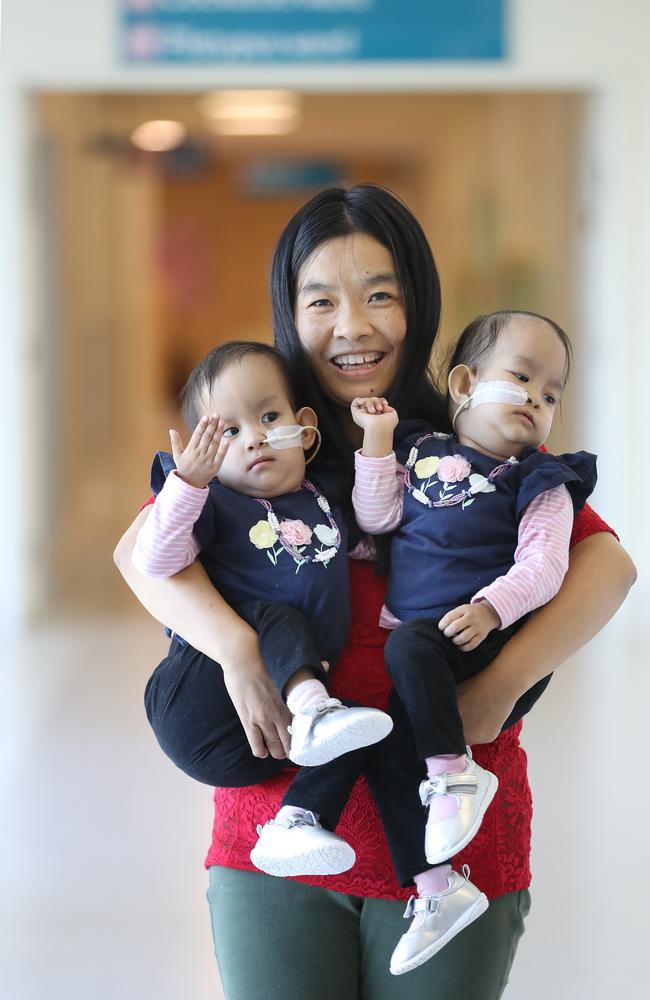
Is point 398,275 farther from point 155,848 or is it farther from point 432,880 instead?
point 155,848

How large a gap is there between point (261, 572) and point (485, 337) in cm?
45

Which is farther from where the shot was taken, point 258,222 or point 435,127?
point 258,222

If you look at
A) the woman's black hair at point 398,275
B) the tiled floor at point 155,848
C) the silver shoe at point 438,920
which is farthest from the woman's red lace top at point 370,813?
the tiled floor at point 155,848

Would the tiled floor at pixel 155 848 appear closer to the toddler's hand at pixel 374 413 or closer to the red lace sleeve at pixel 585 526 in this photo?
the red lace sleeve at pixel 585 526

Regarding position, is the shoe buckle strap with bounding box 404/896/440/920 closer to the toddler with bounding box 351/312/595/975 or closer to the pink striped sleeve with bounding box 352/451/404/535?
the toddler with bounding box 351/312/595/975

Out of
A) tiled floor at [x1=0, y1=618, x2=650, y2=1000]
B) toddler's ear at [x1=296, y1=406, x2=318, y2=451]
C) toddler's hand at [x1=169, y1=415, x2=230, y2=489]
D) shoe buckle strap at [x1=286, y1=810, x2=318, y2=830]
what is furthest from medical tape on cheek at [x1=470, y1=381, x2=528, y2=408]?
tiled floor at [x1=0, y1=618, x2=650, y2=1000]

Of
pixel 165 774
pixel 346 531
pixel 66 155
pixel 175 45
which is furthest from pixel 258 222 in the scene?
pixel 346 531

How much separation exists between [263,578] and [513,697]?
1.15 feet

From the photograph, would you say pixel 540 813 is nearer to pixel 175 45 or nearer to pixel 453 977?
pixel 453 977

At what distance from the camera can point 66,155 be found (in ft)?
27.7

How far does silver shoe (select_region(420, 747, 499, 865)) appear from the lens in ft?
4.53

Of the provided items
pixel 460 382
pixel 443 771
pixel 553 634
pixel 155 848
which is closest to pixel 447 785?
pixel 443 771

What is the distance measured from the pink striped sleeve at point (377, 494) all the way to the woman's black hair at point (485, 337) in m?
0.20

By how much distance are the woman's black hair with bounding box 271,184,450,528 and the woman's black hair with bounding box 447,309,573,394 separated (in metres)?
0.06
